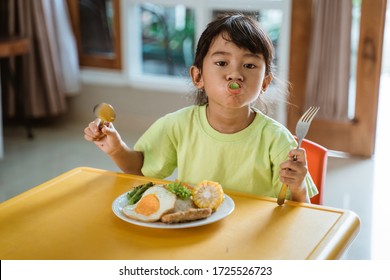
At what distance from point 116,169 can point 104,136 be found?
6.57 feet

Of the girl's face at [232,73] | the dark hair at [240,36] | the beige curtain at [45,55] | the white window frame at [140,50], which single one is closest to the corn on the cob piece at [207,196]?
the girl's face at [232,73]

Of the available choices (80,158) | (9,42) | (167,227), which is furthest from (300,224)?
(9,42)

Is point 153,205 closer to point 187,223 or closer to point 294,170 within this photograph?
point 187,223

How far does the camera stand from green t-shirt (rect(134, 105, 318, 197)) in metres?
1.60

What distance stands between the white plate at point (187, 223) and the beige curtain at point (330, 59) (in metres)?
2.39

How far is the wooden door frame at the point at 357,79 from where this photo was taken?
3.45m

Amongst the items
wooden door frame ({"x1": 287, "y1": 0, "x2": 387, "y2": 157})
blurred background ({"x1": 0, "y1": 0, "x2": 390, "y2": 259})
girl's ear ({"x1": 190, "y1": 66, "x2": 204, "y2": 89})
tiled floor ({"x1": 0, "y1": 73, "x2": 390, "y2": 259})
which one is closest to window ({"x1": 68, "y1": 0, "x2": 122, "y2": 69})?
blurred background ({"x1": 0, "y1": 0, "x2": 390, "y2": 259})

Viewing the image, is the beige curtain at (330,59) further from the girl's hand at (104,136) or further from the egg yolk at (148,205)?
the egg yolk at (148,205)

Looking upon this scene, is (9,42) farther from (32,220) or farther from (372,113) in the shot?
(32,220)

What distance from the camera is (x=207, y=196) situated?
1.33 metres

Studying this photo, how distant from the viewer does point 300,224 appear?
1300 mm
